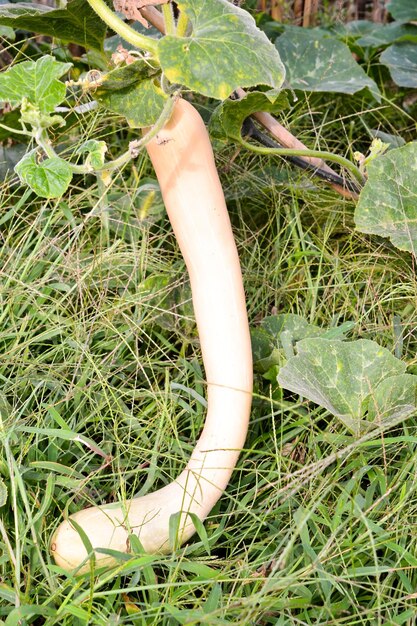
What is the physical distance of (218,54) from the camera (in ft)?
2.94

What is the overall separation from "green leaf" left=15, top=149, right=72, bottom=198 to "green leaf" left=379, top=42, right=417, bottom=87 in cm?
87

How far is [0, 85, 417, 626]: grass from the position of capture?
945 millimetres

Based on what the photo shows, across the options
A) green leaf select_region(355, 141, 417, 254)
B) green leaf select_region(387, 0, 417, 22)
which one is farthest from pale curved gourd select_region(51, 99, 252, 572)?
green leaf select_region(387, 0, 417, 22)

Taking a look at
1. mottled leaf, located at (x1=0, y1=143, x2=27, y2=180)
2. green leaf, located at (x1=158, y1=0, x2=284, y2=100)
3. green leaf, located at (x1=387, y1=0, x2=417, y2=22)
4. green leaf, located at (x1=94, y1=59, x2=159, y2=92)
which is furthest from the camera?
green leaf, located at (x1=387, y1=0, x2=417, y2=22)

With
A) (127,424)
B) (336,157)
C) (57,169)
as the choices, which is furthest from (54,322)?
(336,157)

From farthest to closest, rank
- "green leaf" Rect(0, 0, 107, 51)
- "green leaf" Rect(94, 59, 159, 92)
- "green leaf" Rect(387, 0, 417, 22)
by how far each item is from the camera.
Result: "green leaf" Rect(387, 0, 417, 22)
"green leaf" Rect(0, 0, 107, 51)
"green leaf" Rect(94, 59, 159, 92)

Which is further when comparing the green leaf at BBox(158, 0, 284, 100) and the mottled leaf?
the mottled leaf

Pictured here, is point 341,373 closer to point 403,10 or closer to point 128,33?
point 128,33

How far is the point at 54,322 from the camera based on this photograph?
49.7 inches

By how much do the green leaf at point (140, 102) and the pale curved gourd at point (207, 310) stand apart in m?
0.03

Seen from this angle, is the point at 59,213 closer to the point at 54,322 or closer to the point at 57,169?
the point at 54,322

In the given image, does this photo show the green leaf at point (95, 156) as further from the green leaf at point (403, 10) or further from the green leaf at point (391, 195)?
the green leaf at point (403, 10)

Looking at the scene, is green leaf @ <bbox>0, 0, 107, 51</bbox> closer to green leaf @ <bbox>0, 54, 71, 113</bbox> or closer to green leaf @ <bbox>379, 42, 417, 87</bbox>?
green leaf @ <bbox>0, 54, 71, 113</bbox>

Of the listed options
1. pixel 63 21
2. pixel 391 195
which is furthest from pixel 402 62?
pixel 63 21
